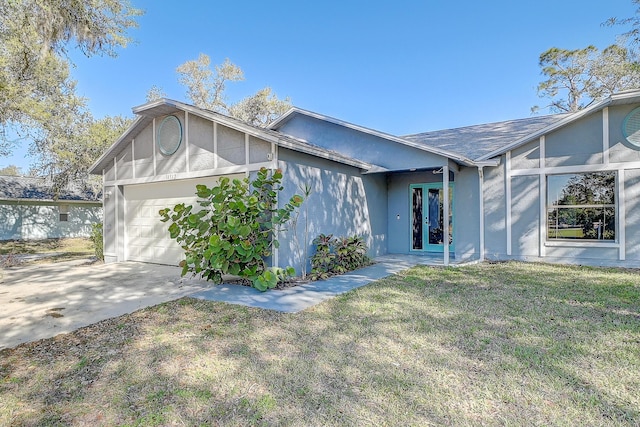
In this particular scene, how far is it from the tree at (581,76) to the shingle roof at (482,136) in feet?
39.3

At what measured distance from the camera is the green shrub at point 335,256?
26.4ft

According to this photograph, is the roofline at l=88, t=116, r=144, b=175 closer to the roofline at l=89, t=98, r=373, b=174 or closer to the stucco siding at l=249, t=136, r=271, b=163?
the roofline at l=89, t=98, r=373, b=174

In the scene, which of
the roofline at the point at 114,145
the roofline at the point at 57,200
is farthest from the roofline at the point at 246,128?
the roofline at the point at 57,200

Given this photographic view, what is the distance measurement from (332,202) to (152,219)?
213 inches

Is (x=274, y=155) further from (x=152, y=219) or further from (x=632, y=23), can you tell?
(x=632, y=23)

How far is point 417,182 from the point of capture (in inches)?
448

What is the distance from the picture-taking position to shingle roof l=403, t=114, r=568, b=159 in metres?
10.5

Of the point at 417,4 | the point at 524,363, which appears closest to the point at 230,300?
the point at 524,363

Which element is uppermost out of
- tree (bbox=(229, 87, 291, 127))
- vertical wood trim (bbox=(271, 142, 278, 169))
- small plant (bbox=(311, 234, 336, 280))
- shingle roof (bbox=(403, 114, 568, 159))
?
tree (bbox=(229, 87, 291, 127))

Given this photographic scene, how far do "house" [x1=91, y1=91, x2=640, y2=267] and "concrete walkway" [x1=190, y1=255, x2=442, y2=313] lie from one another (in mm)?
981

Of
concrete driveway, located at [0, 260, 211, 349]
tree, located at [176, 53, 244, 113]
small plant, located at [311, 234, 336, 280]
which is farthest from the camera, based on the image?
tree, located at [176, 53, 244, 113]

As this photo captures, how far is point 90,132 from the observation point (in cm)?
1609

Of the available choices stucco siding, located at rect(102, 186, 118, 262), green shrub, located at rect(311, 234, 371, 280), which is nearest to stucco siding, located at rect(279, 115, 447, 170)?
green shrub, located at rect(311, 234, 371, 280)

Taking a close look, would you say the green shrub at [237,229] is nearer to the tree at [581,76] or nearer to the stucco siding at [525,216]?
the stucco siding at [525,216]
